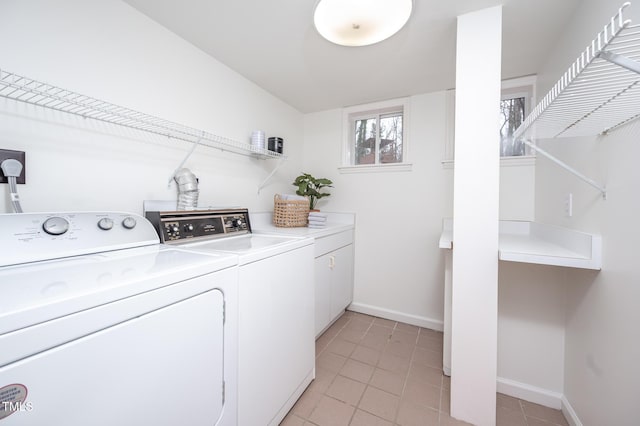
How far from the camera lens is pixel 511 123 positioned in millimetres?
2209

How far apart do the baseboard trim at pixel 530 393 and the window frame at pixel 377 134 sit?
1.84 metres

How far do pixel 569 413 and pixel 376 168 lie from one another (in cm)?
220

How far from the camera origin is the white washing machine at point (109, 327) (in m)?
0.53

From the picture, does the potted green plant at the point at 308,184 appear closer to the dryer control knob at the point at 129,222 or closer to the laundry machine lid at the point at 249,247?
the laundry machine lid at the point at 249,247

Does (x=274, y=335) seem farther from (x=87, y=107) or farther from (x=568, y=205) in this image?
(x=568, y=205)

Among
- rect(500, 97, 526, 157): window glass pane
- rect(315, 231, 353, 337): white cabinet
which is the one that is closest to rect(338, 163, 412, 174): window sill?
rect(315, 231, 353, 337): white cabinet

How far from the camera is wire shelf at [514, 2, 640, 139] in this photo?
1.93 ft

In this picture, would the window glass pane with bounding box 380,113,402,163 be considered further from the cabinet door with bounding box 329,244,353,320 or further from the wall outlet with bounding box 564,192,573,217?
the wall outlet with bounding box 564,192,573,217

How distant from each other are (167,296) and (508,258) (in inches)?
60.5

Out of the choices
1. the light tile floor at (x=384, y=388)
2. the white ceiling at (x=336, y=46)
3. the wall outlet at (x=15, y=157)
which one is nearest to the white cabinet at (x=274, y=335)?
the light tile floor at (x=384, y=388)

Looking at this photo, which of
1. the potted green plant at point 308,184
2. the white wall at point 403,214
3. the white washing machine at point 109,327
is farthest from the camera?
the potted green plant at point 308,184

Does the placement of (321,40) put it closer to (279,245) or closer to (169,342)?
(279,245)

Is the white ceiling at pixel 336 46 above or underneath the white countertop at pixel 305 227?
above

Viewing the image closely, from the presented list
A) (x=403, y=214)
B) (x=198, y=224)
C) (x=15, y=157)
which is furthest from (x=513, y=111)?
(x=15, y=157)
